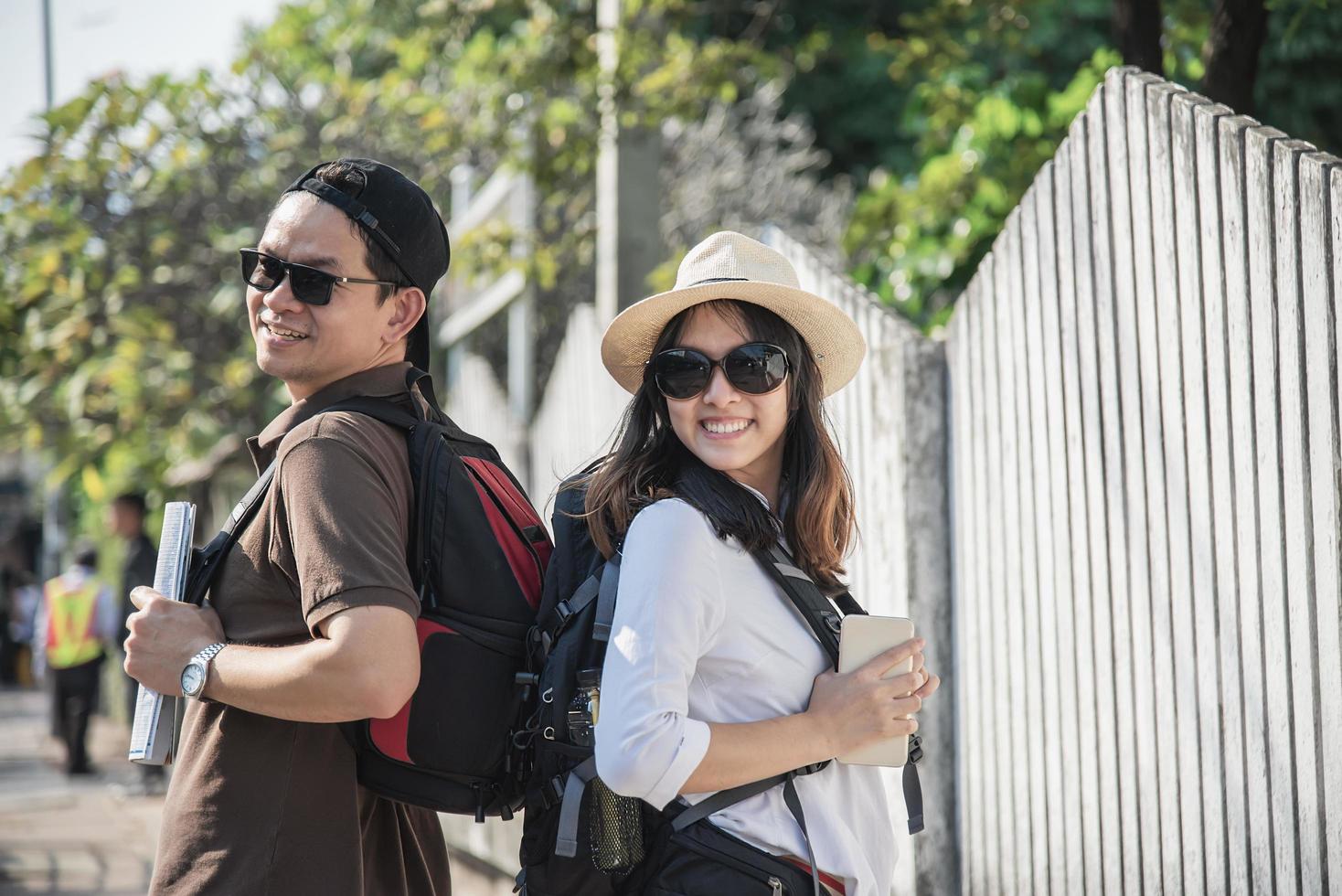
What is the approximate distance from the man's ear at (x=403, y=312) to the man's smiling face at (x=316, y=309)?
0.11 feet

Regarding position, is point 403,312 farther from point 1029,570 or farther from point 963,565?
point 963,565

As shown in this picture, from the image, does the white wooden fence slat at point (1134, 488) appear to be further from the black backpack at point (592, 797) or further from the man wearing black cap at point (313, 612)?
the man wearing black cap at point (313, 612)

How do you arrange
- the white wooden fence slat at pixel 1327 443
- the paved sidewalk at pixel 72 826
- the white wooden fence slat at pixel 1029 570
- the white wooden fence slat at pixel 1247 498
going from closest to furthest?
the white wooden fence slat at pixel 1327 443 < the white wooden fence slat at pixel 1247 498 < the white wooden fence slat at pixel 1029 570 < the paved sidewalk at pixel 72 826

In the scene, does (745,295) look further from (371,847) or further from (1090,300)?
(1090,300)

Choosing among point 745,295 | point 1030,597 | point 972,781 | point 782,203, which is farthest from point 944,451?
point 782,203

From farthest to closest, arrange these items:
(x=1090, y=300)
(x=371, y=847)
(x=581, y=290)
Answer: (x=581, y=290)
(x=1090, y=300)
(x=371, y=847)

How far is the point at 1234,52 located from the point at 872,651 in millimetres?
2638

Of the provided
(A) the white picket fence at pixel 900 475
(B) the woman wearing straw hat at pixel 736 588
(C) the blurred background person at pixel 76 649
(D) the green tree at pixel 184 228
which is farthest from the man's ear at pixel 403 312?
(C) the blurred background person at pixel 76 649

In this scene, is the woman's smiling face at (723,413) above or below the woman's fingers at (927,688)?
above

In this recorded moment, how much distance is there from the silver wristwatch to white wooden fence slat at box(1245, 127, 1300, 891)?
6.38 feet

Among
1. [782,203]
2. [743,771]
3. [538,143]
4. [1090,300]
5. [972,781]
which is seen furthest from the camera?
[782,203]

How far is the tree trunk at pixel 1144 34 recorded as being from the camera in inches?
156

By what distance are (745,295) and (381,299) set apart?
2.06ft

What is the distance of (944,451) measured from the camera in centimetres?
382
